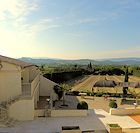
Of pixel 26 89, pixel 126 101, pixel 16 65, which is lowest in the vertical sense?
pixel 126 101

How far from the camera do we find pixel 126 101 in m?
39.5

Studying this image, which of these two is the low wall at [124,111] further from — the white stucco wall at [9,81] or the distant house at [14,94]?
the white stucco wall at [9,81]

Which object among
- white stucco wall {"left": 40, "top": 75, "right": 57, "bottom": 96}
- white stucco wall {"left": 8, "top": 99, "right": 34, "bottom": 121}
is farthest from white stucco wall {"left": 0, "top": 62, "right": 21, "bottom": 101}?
white stucco wall {"left": 40, "top": 75, "right": 57, "bottom": 96}

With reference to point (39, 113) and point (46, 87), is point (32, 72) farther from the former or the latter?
point (39, 113)

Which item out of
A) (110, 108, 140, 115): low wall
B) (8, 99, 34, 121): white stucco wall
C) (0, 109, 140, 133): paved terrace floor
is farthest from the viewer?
(110, 108, 140, 115): low wall

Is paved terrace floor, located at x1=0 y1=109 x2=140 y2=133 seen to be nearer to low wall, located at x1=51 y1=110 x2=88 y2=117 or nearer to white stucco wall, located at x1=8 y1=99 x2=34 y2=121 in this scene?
low wall, located at x1=51 y1=110 x2=88 y2=117

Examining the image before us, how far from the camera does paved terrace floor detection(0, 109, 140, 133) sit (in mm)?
21986

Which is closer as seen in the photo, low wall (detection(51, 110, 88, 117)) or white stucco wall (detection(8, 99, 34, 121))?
white stucco wall (detection(8, 99, 34, 121))

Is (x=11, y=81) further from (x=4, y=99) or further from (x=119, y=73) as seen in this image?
(x=119, y=73)

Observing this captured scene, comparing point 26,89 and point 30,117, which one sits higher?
point 26,89

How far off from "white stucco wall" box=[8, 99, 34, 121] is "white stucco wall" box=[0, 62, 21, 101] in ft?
5.95

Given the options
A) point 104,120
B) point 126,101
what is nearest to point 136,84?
point 126,101

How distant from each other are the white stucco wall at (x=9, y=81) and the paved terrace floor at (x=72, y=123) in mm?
3619

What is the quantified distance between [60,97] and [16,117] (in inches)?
519
